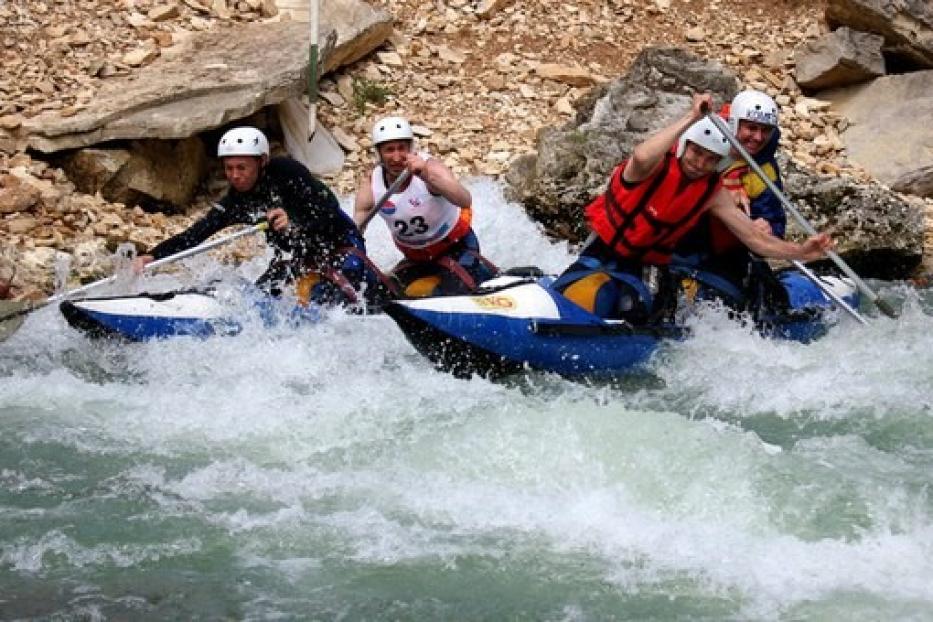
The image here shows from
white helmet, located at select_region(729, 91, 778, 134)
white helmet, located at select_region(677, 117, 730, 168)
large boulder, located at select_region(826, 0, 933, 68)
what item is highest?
white helmet, located at select_region(677, 117, 730, 168)

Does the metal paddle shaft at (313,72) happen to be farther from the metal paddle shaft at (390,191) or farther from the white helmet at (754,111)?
the white helmet at (754,111)

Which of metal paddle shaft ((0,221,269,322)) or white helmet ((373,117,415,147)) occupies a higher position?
white helmet ((373,117,415,147))

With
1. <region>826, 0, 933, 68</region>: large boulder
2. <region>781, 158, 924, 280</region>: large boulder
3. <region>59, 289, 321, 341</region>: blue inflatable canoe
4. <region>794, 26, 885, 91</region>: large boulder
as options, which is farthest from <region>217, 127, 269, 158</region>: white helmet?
<region>826, 0, 933, 68</region>: large boulder

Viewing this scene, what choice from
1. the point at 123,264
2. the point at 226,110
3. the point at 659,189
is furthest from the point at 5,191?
the point at 659,189

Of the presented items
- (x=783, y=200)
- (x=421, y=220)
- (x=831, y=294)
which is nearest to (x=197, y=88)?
(x=421, y=220)

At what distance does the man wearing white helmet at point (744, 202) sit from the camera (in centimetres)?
753

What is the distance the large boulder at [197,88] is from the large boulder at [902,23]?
15.1 feet

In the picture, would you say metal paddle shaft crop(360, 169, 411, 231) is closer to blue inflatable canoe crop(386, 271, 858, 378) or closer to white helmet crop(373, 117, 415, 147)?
white helmet crop(373, 117, 415, 147)

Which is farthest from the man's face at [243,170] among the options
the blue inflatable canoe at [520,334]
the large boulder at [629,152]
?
the large boulder at [629,152]

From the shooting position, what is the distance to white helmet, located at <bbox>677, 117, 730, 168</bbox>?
22.9 ft

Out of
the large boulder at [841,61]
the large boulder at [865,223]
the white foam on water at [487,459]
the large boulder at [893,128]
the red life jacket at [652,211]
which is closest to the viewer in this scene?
the white foam on water at [487,459]

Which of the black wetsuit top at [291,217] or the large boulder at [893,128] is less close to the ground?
the black wetsuit top at [291,217]

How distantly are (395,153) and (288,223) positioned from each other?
2.22 feet

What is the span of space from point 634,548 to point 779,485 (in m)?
0.77
